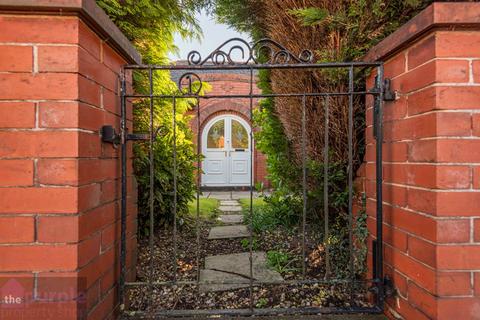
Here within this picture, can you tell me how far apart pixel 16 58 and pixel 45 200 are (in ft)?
1.74

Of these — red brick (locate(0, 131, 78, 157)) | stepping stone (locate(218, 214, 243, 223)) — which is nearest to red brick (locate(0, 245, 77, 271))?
red brick (locate(0, 131, 78, 157))

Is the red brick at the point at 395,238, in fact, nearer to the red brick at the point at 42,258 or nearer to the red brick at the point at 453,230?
the red brick at the point at 453,230

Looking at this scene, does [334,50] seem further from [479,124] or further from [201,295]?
[201,295]

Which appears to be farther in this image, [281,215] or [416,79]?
[281,215]

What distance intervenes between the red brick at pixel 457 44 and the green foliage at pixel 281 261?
1651mm

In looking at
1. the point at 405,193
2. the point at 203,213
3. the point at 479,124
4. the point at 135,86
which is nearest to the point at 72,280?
the point at 405,193

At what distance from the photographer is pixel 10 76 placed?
3.70ft

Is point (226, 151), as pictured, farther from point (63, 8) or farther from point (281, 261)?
point (63, 8)

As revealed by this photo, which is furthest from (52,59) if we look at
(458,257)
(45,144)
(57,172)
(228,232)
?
(228,232)

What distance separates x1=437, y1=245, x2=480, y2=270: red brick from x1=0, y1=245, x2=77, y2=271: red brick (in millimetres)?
1350

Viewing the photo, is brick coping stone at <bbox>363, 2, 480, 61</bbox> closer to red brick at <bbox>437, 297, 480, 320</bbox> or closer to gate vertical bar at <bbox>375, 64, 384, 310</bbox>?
gate vertical bar at <bbox>375, 64, 384, 310</bbox>

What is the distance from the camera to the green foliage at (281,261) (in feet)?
7.42

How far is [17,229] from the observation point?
1.13 metres

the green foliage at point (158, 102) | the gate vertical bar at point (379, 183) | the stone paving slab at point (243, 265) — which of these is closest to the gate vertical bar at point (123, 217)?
the green foliage at point (158, 102)
